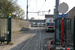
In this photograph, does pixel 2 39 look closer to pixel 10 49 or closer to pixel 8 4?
pixel 10 49

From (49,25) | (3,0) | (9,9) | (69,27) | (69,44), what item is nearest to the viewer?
(69,44)

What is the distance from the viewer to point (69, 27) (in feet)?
22.6

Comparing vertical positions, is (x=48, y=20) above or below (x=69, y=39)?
above

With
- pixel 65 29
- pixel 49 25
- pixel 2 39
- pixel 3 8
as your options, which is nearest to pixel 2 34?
pixel 2 39

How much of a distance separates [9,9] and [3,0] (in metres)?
2.16

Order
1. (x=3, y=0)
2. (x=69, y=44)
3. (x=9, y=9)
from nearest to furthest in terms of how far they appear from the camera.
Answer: (x=69, y=44)
(x=3, y=0)
(x=9, y=9)

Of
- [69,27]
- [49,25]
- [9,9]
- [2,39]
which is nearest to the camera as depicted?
[69,27]

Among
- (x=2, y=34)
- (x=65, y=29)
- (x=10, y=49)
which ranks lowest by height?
(x=10, y=49)

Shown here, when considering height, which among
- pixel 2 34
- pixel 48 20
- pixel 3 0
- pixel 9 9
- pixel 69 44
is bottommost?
pixel 69 44

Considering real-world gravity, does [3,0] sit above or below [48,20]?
above

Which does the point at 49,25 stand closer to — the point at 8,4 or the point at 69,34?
the point at 8,4

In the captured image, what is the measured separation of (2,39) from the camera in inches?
307

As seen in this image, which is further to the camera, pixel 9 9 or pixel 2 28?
pixel 9 9

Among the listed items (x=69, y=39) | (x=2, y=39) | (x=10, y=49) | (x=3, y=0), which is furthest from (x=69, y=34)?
(x=3, y=0)
